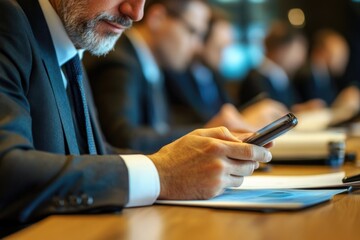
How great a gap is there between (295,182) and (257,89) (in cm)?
369

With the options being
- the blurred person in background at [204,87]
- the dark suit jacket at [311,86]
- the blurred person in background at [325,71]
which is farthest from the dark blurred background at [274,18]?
the blurred person in background at [204,87]

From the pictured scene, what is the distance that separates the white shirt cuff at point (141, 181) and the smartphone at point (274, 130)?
0.18m

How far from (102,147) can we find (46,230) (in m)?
0.66

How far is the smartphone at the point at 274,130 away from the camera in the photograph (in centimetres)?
104

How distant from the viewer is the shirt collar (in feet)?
4.52

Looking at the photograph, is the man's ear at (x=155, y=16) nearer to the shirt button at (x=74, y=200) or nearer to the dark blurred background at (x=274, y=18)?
the shirt button at (x=74, y=200)

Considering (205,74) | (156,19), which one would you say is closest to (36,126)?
(156,19)

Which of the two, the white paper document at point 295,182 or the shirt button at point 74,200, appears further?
the white paper document at point 295,182

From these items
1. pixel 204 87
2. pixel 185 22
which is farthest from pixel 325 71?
pixel 185 22

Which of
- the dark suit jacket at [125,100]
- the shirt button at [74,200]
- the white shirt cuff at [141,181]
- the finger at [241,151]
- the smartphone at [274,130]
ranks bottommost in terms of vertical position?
the dark suit jacket at [125,100]

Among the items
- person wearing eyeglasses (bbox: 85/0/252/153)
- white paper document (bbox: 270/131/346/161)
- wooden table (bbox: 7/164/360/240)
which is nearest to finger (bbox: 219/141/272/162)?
wooden table (bbox: 7/164/360/240)

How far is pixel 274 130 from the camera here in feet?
3.43

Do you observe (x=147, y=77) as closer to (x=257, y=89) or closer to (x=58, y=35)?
(x=58, y=35)

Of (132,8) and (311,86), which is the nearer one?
(132,8)
